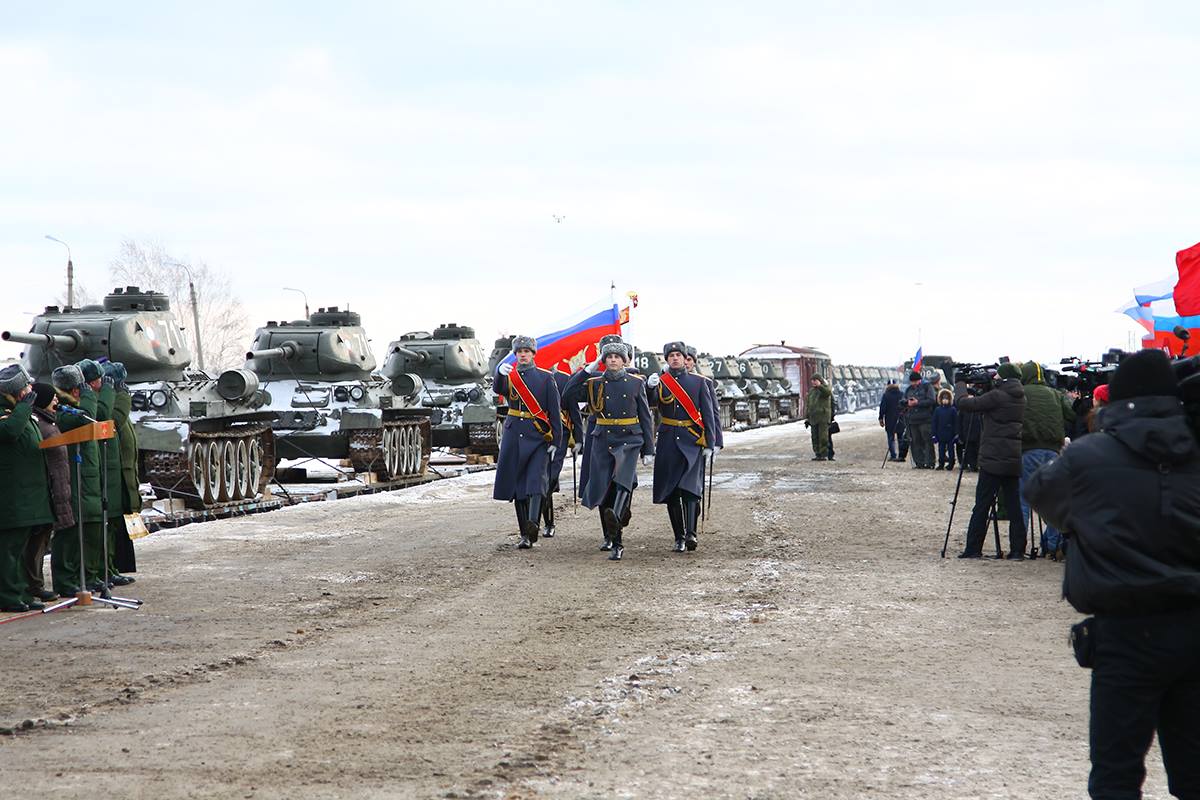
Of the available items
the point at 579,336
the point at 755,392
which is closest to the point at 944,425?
the point at 579,336

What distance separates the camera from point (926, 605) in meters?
9.65

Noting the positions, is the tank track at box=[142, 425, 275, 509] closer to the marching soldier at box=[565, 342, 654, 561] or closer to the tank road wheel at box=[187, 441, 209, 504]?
the tank road wheel at box=[187, 441, 209, 504]

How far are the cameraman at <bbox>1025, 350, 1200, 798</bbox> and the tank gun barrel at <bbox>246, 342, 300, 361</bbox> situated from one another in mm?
21151

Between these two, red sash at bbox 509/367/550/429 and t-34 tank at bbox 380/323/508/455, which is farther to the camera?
t-34 tank at bbox 380/323/508/455

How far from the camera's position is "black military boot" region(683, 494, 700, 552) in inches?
505

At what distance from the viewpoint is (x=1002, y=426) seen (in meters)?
12.1

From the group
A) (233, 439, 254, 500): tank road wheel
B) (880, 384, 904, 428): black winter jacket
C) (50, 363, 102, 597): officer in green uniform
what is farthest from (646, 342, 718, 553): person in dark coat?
(880, 384, 904, 428): black winter jacket

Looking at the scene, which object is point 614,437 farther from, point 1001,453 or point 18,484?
point 18,484

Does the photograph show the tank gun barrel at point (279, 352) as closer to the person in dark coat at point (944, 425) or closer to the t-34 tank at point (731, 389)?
the person in dark coat at point (944, 425)

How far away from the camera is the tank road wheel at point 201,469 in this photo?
61.8 feet

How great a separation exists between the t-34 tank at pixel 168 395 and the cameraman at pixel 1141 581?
51.6 ft

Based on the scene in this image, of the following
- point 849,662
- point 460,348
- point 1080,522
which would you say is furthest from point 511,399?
point 460,348

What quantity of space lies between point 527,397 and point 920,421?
16017 millimetres

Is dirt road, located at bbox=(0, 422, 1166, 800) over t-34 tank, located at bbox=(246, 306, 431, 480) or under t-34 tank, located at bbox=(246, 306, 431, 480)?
under
